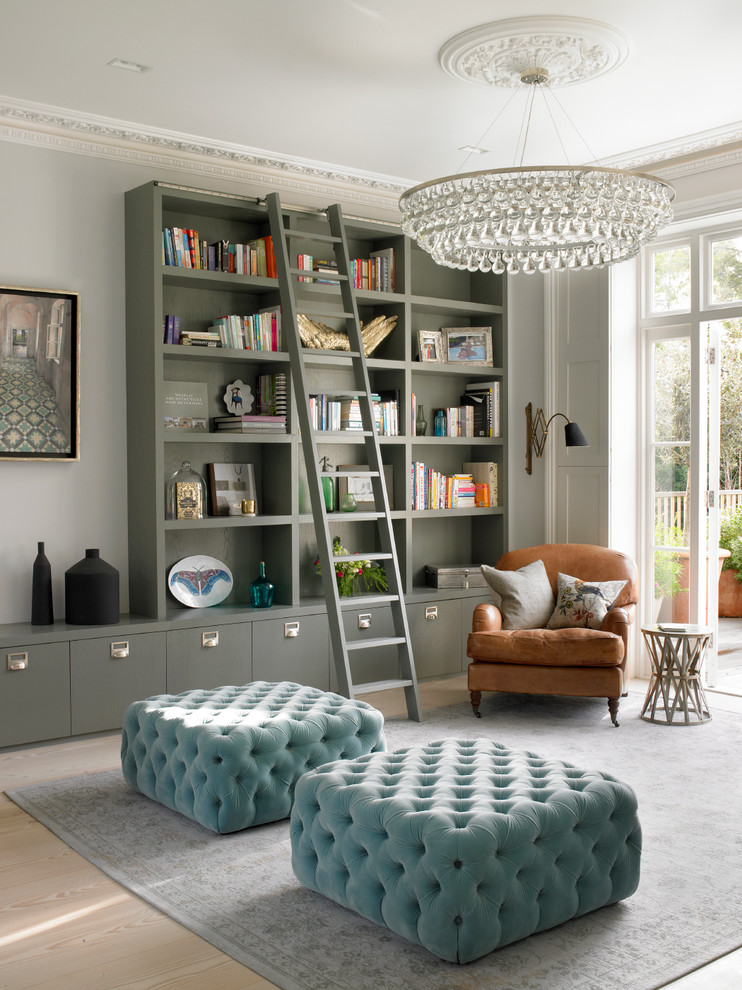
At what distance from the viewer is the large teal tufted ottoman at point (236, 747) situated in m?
3.47

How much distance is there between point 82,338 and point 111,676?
1.72 meters

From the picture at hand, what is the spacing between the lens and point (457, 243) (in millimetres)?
4105

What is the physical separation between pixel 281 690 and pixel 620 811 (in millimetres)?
1644

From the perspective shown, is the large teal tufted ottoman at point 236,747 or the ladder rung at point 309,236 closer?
the large teal tufted ottoman at point 236,747

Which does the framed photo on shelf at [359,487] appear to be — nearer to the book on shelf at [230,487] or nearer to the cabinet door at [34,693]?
the book on shelf at [230,487]

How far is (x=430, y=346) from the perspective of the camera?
6.22m

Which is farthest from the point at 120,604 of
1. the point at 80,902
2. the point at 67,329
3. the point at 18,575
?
the point at 80,902

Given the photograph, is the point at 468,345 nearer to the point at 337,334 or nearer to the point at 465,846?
the point at 337,334

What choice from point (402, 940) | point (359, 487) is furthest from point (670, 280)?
point (402, 940)

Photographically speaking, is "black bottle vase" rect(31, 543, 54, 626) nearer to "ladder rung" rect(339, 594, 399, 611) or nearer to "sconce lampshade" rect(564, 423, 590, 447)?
"ladder rung" rect(339, 594, 399, 611)

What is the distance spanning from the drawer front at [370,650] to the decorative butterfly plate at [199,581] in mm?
717

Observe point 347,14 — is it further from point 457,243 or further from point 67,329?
point 67,329

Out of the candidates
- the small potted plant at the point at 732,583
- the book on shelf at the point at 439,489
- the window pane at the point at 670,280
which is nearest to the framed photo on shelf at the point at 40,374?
the book on shelf at the point at 439,489

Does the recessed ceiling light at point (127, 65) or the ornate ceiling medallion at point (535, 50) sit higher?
the recessed ceiling light at point (127, 65)
